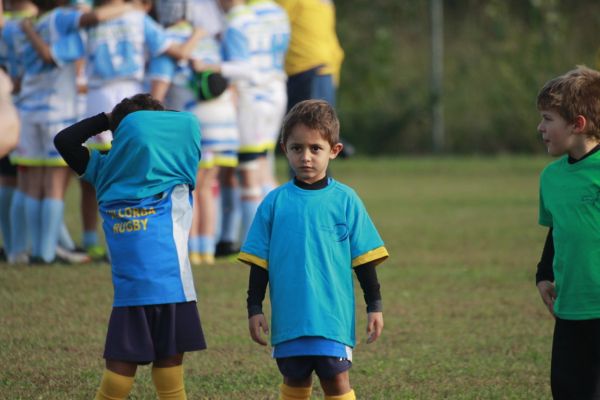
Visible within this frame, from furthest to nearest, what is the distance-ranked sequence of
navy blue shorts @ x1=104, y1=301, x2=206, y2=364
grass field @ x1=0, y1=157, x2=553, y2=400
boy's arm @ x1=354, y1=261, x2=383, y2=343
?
grass field @ x1=0, y1=157, x2=553, y2=400 < navy blue shorts @ x1=104, y1=301, x2=206, y2=364 < boy's arm @ x1=354, y1=261, x2=383, y2=343

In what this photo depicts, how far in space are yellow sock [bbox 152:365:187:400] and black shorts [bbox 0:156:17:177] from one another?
503 cm

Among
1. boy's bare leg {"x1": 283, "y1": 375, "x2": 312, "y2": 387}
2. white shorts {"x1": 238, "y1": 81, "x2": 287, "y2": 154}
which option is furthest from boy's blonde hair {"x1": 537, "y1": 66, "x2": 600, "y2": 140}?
white shorts {"x1": 238, "y1": 81, "x2": 287, "y2": 154}

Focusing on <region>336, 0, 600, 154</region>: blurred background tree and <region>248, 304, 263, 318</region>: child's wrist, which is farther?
<region>336, 0, 600, 154</region>: blurred background tree

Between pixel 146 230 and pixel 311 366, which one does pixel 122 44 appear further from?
pixel 311 366

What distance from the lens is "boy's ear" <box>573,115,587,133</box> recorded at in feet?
12.4

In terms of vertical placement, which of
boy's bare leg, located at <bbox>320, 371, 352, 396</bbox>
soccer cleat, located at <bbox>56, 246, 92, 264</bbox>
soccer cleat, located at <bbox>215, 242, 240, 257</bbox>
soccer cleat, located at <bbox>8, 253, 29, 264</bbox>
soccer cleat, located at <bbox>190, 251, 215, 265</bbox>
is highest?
boy's bare leg, located at <bbox>320, 371, 352, 396</bbox>

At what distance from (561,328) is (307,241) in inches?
36.3

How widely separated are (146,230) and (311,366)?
0.79m

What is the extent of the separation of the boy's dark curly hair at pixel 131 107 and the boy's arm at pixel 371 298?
101 cm

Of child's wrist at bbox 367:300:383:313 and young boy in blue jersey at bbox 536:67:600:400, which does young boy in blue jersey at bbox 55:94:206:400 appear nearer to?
child's wrist at bbox 367:300:383:313

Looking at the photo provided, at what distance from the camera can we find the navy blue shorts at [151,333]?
3850mm

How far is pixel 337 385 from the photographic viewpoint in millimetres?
3670

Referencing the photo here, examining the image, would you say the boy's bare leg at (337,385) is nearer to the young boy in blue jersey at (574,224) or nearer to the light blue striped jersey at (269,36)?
the young boy in blue jersey at (574,224)

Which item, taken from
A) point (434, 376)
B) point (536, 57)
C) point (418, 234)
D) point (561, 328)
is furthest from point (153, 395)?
point (536, 57)
